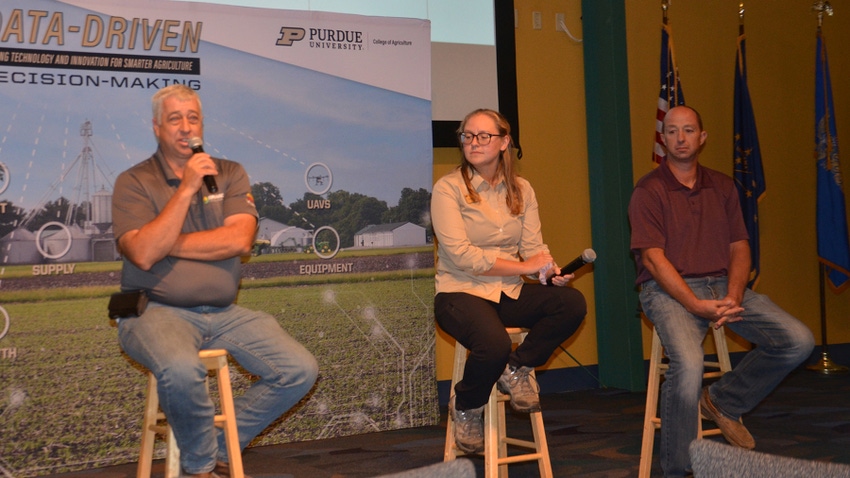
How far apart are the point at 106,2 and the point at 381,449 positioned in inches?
87.9

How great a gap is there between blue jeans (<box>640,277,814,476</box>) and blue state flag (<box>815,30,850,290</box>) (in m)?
2.50

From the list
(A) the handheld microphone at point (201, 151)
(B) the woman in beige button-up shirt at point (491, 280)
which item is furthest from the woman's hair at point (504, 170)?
(A) the handheld microphone at point (201, 151)

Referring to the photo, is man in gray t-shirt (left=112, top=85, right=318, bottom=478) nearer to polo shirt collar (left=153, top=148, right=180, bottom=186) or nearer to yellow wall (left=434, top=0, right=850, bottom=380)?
polo shirt collar (left=153, top=148, right=180, bottom=186)

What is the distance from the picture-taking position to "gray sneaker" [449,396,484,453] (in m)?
2.90

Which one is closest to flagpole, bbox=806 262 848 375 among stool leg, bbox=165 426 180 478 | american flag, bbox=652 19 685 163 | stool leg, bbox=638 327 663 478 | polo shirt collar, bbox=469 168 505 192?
american flag, bbox=652 19 685 163

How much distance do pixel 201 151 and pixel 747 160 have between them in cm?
382

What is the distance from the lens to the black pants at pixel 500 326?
2.80 m

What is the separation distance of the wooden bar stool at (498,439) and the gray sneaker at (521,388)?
1.8 inches

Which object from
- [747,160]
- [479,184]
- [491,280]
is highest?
[747,160]

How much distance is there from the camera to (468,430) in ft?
9.54

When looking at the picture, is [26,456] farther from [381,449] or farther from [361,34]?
[361,34]

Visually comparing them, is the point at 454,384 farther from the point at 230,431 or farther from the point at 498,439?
the point at 230,431

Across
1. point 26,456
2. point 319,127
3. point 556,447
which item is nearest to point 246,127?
point 319,127

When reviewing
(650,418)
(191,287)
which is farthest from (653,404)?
(191,287)
